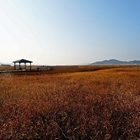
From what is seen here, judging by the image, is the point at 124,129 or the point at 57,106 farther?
the point at 57,106

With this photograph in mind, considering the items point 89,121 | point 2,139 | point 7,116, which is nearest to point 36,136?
point 2,139

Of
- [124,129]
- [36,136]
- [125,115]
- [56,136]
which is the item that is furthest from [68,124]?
[125,115]

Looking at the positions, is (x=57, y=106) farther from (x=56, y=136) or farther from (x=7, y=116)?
(x=56, y=136)

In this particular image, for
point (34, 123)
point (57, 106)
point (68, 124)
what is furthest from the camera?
point (57, 106)

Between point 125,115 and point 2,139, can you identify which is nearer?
point 2,139

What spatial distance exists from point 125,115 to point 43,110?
7.47 ft

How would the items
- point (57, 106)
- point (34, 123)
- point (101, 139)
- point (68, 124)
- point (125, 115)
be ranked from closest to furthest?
point (101, 139) → point (68, 124) → point (34, 123) → point (125, 115) → point (57, 106)

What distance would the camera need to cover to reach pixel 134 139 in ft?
14.8

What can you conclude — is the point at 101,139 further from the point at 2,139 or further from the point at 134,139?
the point at 2,139

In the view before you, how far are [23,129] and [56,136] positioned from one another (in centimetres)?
74

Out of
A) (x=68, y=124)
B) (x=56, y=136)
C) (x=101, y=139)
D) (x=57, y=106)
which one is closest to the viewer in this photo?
(x=101, y=139)

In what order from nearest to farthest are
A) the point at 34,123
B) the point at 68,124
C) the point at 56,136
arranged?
the point at 56,136 → the point at 68,124 → the point at 34,123

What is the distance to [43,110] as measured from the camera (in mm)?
6227

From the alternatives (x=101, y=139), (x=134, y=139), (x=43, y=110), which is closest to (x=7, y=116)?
(x=43, y=110)
